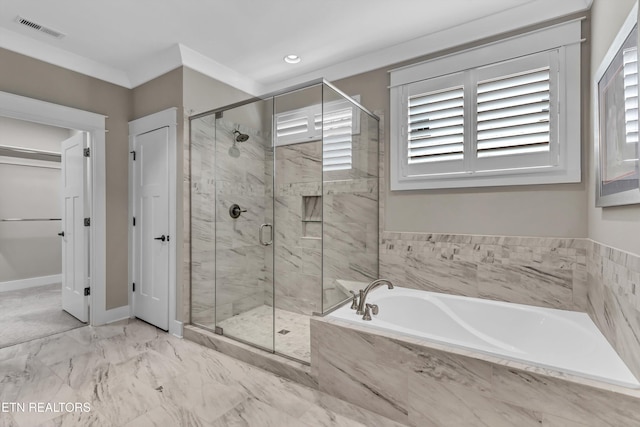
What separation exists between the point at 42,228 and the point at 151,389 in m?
4.28

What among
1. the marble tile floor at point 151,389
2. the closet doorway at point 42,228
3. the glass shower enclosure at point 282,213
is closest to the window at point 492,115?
the glass shower enclosure at point 282,213

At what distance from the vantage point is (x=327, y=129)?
247 centimetres

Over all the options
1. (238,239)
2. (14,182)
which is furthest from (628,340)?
(14,182)

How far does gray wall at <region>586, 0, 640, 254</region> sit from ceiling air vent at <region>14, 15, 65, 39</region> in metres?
3.65

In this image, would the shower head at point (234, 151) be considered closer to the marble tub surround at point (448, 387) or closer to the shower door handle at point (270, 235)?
the shower door handle at point (270, 235)

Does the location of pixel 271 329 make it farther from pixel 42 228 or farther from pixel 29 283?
pixel 42 228

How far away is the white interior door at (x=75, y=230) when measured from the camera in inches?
125

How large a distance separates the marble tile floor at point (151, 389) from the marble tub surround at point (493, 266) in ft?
4.03

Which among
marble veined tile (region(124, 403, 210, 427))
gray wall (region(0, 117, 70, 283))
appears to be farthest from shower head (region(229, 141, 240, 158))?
gray wall (region(0, 117, 70, 283))

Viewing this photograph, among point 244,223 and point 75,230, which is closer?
point 244,223

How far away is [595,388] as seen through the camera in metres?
1.29

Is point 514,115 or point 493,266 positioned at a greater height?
point 514,115

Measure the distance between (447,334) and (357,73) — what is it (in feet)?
7.80

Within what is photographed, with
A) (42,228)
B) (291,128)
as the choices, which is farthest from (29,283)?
(291,128)
